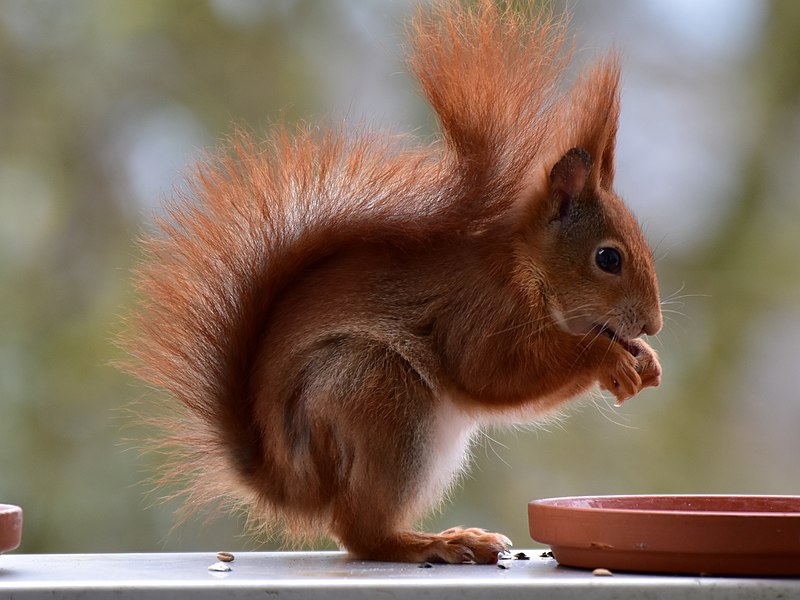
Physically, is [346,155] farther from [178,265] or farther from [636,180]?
[636,180]

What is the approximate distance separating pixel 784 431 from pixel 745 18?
1175mm

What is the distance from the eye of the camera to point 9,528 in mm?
1198

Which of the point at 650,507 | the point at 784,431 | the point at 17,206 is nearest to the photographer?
the point at 650,507

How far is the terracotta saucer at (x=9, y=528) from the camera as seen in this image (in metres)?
1.19

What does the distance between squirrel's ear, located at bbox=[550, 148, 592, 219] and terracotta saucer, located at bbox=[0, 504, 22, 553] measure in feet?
2.57

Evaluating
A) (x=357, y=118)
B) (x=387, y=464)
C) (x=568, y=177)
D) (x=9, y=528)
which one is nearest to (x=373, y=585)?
(x=387, y=464)

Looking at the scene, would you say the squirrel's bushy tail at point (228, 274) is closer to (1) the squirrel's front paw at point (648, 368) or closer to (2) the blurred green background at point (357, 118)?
(1) the squirrel's front paw at point (648, 368)

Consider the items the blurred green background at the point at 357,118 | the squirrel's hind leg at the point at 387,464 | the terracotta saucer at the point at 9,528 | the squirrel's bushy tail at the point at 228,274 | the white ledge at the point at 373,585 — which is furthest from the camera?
the blurred green background at the point at 357,118

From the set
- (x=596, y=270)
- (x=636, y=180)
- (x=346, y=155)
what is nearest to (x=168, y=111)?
(x=636, y=180)

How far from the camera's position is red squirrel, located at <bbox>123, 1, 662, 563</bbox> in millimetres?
1353

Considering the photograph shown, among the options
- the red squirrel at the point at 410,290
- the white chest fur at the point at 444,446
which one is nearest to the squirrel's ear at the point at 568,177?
the red squirrel at the point at 410,290

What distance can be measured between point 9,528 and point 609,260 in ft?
2.65

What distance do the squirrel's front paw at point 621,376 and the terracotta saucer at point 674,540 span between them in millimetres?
240

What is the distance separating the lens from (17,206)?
9.01ft
